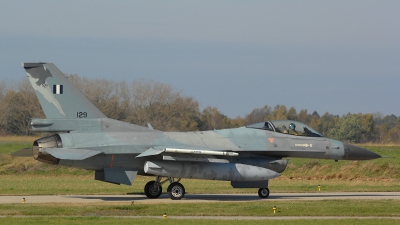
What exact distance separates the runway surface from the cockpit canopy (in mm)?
2275

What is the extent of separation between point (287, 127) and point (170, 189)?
4825 mm

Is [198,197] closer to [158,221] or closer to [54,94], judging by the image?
[54,94]

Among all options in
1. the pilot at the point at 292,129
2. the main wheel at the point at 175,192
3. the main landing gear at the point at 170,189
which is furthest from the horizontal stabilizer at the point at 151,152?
the pilot at the point at 292,129

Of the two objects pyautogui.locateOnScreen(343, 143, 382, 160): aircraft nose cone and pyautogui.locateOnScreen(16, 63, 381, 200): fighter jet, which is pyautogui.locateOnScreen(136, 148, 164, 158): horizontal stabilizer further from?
pyautogui.locateOnScreen(343, 143, 382, 160): aircraft nose cone

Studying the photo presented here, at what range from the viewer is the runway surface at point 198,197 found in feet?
68.8

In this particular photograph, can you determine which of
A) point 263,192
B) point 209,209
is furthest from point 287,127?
point 209,209

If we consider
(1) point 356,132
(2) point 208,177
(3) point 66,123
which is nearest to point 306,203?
(2) point 208,177

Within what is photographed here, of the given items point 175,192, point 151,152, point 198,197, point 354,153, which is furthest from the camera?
point 354,153

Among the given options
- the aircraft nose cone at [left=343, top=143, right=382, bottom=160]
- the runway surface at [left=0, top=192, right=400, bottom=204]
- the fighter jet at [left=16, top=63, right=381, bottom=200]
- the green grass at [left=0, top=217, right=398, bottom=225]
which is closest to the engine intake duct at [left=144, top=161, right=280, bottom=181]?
the fighter jet at [left=16, top=63, right=381, bottom=200]

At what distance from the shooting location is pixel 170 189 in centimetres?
2120

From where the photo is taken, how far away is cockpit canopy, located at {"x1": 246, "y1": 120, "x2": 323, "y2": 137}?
22734 mm

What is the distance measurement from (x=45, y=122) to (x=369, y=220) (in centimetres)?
1056

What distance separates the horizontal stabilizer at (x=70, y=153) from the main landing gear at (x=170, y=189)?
2720mm

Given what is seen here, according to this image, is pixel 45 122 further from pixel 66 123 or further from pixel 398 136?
pixel 398 136
